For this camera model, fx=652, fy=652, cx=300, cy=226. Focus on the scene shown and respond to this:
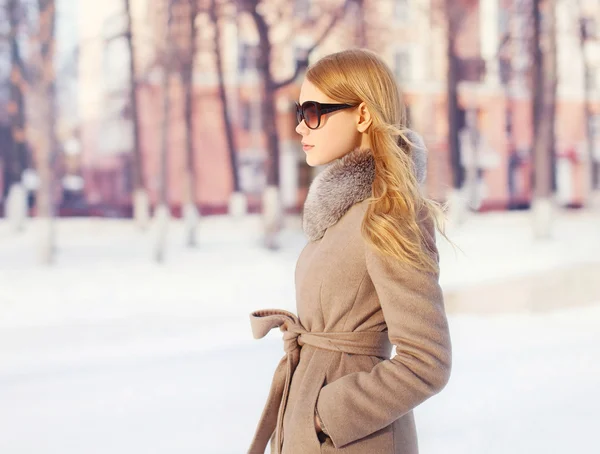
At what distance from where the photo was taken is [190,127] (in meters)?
4.32

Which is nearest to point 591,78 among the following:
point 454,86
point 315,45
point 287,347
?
point 454,86

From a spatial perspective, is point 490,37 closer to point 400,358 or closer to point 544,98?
point 544,98

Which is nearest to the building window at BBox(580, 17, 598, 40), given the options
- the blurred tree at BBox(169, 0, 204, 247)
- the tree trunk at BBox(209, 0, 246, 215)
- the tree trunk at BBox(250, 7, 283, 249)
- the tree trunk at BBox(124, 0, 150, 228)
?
the tree trunk at BBox(250, 7, 283, 249)

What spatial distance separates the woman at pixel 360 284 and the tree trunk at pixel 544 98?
4.27m

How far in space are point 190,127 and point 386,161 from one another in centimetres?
356

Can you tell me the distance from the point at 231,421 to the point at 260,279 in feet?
4.74

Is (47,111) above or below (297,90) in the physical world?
below

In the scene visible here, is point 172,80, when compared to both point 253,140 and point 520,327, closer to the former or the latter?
point 253,140

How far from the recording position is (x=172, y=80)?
4.27 metres

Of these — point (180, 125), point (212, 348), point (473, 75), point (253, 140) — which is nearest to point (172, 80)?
point (180, 125)

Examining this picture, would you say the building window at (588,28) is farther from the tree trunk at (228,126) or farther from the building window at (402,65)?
the tree trunk at (228,126)

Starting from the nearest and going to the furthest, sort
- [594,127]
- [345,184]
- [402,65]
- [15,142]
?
[345,184]
[15,142]
[402,65]
[594,127]

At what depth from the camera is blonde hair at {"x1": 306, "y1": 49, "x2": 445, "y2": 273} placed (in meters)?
0.85

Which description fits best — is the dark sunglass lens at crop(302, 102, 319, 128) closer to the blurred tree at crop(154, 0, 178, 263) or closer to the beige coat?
the beige coat
